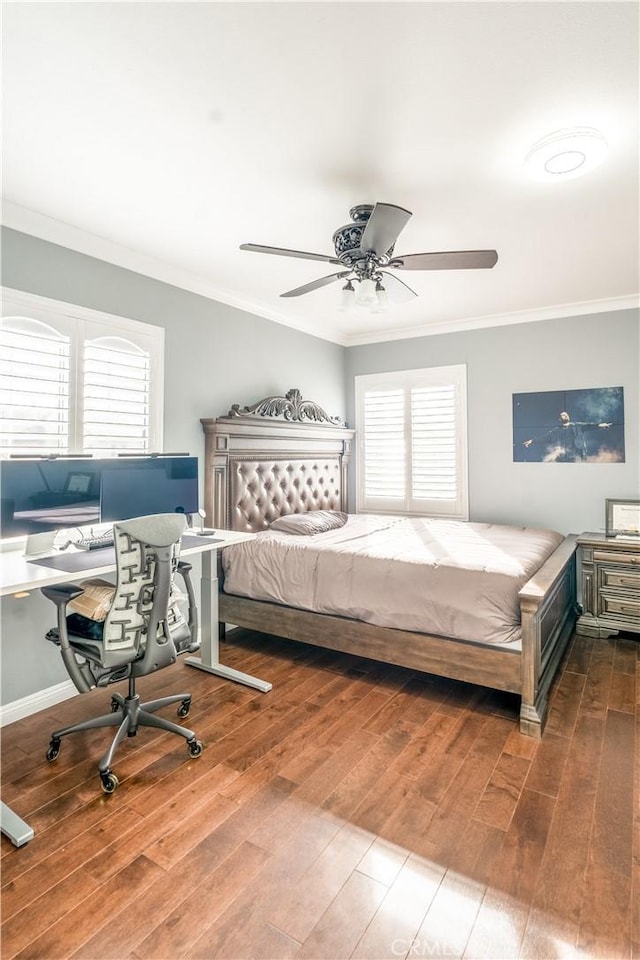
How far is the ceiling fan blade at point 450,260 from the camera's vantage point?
233 centimetres

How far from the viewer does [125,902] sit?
1.55 metres

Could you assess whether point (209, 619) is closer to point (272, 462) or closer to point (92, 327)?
point (272, 462)

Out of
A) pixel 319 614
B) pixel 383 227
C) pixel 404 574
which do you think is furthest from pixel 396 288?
pixel 319 614

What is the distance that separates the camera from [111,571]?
2314mm

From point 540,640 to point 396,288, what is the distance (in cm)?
210

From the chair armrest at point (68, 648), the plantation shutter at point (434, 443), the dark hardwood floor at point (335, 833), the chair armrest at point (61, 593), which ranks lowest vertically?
the dark hardwood floor at point (335, 833)

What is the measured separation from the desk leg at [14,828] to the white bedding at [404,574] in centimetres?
181

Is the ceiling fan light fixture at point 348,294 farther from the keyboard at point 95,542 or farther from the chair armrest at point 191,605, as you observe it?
the keyboard at point 95,542

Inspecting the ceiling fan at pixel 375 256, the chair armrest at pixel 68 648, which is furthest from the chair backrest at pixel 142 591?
the ceiling fan at pixel 375 256

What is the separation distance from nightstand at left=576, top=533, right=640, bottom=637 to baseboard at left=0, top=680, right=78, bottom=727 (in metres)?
3.67

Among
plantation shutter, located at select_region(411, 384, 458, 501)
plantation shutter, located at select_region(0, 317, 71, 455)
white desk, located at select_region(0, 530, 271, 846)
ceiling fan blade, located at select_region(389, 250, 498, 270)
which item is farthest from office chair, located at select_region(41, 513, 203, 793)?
plantation shutter, located at select_region(411, 384, 458, 501)

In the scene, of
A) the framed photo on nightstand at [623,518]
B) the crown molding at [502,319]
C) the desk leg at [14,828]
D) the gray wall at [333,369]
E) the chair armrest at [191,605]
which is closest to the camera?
the desk leg at [14,828]

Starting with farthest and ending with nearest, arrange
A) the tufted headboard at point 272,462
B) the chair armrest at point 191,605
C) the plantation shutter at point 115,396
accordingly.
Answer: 1. the tufted headboard at point 272,462
2. the plantation shutter at point 115,396
3. the chair armrest at point 191,605

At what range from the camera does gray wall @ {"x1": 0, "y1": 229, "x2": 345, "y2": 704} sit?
8.84 ft
